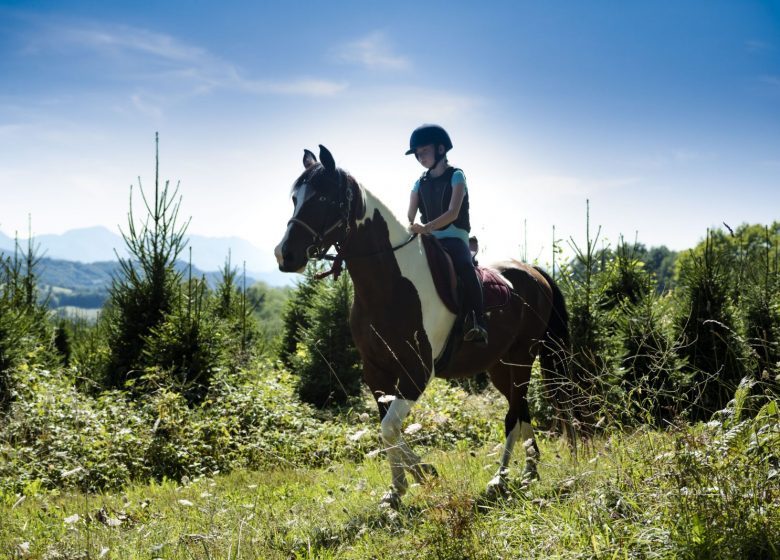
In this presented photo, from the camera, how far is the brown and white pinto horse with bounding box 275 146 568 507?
4398mm

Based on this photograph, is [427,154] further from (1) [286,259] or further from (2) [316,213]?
(1) [286,259]

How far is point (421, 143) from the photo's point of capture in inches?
208

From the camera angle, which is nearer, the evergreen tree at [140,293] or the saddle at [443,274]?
the saddle at [443,274]

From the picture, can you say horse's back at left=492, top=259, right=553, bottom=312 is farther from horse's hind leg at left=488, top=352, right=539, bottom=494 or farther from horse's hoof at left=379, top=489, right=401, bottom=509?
horse's hoof at left=379, top=489, right=401, bottom=509

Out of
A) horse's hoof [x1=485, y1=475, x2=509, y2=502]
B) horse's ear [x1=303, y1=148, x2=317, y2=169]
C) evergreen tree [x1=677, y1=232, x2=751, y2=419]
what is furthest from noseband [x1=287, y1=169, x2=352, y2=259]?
evergreen tree [x1=677, y1=232, x2=751, y2=419]

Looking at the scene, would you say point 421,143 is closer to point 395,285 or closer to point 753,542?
point 395,285

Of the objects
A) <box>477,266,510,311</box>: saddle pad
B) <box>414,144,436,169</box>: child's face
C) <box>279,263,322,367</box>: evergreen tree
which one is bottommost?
<box>279,263,322,367</box>: evergreen tree

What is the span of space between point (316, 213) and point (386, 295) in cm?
90

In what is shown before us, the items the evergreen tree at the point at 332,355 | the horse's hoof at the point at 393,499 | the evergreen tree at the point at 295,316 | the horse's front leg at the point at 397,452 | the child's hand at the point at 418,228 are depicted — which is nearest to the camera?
the horse's front leg at the point at 397,452

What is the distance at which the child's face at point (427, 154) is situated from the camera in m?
5.32

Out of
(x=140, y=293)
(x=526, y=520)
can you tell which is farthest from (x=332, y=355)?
(x=526, y=520)

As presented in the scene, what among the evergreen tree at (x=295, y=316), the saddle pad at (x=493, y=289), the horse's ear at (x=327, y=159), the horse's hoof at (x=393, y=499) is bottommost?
the horse's hoof at (x=393, y=499)

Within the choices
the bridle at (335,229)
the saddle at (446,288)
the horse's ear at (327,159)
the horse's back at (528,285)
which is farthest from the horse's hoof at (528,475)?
the horse's ear at (327,159)

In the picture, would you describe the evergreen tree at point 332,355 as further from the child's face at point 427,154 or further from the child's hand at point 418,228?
the child's hand at point 418,228
